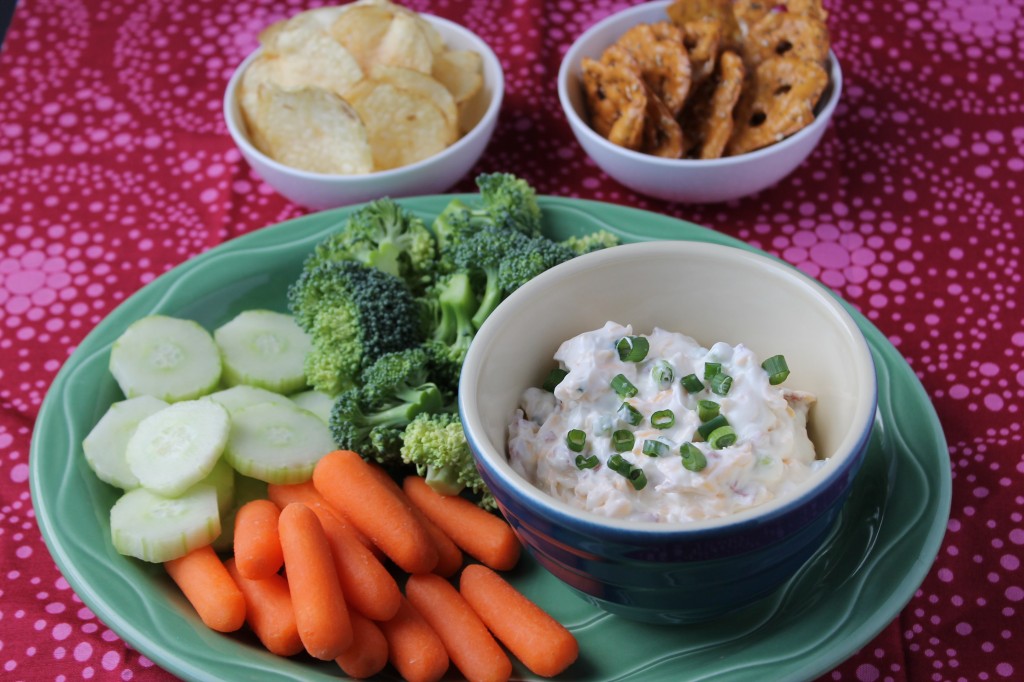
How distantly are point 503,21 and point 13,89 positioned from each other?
6.05 ft

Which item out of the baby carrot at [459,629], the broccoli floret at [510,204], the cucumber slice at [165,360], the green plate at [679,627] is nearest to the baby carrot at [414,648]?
the baby carrot at [459,629]

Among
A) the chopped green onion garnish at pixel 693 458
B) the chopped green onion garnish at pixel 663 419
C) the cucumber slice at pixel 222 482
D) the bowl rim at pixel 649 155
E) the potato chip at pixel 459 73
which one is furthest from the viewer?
the potato chip at pixel 459 73

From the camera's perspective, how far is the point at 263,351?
2.59 meters

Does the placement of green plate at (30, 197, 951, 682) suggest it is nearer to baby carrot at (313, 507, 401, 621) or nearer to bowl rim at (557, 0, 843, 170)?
baby carrot at (313, 507, 401, 621)

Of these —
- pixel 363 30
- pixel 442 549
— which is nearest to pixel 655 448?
pixel 442 549

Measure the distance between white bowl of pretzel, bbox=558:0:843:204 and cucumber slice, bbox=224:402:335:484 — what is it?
122cm

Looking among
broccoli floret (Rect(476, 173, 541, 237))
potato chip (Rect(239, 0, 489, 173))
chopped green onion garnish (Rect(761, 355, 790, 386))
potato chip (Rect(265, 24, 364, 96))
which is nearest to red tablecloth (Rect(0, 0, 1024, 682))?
potato chip (Rect(239, 0, 489, 173))

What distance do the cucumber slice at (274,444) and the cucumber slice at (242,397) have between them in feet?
0.11

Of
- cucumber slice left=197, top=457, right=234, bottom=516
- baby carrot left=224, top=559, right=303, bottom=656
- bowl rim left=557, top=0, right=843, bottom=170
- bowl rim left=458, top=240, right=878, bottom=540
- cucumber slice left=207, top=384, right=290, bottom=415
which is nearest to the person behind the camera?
bowl rim left=458, top=240, right=878, bottom=540

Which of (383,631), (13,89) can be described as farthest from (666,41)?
(13,89)

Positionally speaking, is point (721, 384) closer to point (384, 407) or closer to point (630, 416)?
point (630, 416)

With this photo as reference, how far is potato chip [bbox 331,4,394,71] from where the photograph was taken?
10.3 feet

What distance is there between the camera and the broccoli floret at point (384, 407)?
7.66ft

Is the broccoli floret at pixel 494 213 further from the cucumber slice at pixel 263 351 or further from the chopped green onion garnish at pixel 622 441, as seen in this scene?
the chopped green onion garnish at pixel 622 441
